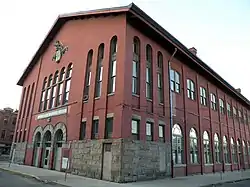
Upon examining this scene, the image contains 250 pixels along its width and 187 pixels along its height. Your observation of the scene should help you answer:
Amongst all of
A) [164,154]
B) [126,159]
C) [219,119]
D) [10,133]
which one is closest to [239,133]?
[219,119]

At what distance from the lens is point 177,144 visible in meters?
19.5

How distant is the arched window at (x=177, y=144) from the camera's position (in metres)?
18.9

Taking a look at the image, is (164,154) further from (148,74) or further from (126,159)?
(148,74)

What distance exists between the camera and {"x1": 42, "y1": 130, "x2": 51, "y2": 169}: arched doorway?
70.5ft

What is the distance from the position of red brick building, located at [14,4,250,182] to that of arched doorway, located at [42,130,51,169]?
0.09m

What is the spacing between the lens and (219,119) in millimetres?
27484

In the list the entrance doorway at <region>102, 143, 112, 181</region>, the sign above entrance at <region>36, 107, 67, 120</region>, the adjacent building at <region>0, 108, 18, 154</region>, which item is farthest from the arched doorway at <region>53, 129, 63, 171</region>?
the adjacent building at <region>0, 108, 18, 154</region>

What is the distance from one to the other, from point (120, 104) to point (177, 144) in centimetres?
736

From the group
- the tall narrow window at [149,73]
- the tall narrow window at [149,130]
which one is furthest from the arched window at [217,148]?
the tall narrow window at [149,73]

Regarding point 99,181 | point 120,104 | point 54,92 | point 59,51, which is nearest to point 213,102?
point 120,104

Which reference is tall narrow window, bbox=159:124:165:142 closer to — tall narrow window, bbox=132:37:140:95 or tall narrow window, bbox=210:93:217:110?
tall narrow window, bbox=132:37:140:95

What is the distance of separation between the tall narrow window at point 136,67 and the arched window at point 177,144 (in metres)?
5.44

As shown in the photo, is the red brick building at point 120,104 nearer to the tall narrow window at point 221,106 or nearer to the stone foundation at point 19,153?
the stone foundation at point 19,153

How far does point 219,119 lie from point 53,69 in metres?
19.5
